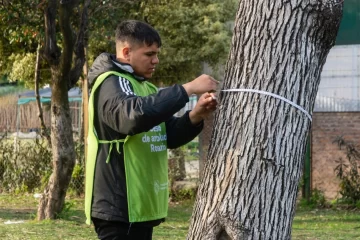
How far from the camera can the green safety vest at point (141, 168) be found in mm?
4363

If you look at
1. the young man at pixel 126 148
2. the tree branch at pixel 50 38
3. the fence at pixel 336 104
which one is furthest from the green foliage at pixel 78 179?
the young man at pixel 126 148

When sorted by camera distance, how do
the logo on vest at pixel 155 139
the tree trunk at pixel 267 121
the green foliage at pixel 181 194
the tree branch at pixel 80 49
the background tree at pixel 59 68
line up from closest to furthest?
1. the tree trunk at pixel 267 121
2. the logo on vest at pixel 155 139
3. the background tree at pixel 59 68
4. the tree branch at pixel 80 49
5. the green foliage at pixel 181 194

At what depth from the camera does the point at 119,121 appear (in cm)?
416

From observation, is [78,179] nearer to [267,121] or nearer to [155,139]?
[155,139]

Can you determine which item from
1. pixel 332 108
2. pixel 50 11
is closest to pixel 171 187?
pixel 332 108

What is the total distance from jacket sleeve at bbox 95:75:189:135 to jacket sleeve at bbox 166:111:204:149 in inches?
19.7

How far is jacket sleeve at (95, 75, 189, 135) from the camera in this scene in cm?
404

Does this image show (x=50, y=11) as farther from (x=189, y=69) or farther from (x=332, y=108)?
(x=189, y=69)

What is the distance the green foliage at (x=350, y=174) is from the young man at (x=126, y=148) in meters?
10.3

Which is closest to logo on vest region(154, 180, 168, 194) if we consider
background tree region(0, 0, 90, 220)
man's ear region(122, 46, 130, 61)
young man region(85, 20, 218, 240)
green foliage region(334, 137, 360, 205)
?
young man region(85, 20, 218, 240)

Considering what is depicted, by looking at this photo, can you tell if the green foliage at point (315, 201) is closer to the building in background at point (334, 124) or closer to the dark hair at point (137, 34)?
the building in background at point (334, 124)

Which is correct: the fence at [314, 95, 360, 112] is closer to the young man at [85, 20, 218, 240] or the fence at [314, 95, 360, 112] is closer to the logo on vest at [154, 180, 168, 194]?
the young man at [85, 20, 218, 240]

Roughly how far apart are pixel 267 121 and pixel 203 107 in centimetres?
43

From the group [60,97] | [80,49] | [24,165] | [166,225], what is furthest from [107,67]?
[24,165]
